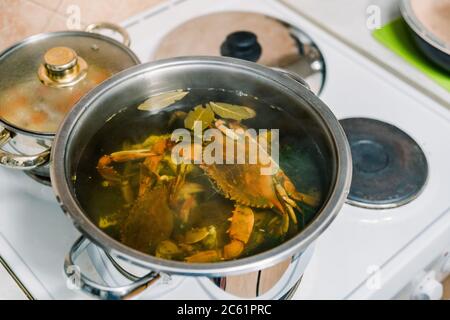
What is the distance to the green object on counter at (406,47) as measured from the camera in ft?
2.91

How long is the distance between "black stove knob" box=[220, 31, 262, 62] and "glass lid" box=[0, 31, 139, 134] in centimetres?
18

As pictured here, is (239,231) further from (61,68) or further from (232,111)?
(61,68)

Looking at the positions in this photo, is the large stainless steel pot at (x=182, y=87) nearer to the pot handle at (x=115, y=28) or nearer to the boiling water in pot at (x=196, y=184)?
the boiling water in pot at (x=196, y=184)

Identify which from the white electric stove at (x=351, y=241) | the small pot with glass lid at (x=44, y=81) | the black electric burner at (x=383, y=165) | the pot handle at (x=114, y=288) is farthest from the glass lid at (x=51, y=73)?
the black electric burner at (x=383, y=165)

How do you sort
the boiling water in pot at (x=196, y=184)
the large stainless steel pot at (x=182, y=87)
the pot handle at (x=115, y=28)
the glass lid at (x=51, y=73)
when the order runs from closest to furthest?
1. the large stainless steel pot at (x=182, y=87)
2. the boiling water in pot at (x=196, y=184)
3. the glass lid at (x=51, y=73)
4. the pot handle at (x=115, y=28)

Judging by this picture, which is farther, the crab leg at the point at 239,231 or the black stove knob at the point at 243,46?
the black stove knob at the point at 243,46

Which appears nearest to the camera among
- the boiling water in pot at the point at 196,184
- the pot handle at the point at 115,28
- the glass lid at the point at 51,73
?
the boiling water in pot at the point at 196,184

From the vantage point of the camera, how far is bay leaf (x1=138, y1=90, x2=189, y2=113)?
72cm

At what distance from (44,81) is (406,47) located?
1.95 ft

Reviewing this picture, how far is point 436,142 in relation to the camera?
81 cm

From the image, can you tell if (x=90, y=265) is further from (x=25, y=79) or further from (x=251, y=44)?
(x=251, y=44)

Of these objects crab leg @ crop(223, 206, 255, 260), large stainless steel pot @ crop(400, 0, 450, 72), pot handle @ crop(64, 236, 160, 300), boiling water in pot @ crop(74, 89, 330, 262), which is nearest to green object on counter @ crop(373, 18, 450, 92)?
large stainless steel pot @ crop(400, 0, 450, 72)

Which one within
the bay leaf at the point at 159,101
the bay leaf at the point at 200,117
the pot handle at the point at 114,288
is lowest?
the pot handle at the point at 114,288

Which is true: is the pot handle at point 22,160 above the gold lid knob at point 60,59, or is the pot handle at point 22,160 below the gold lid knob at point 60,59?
below
